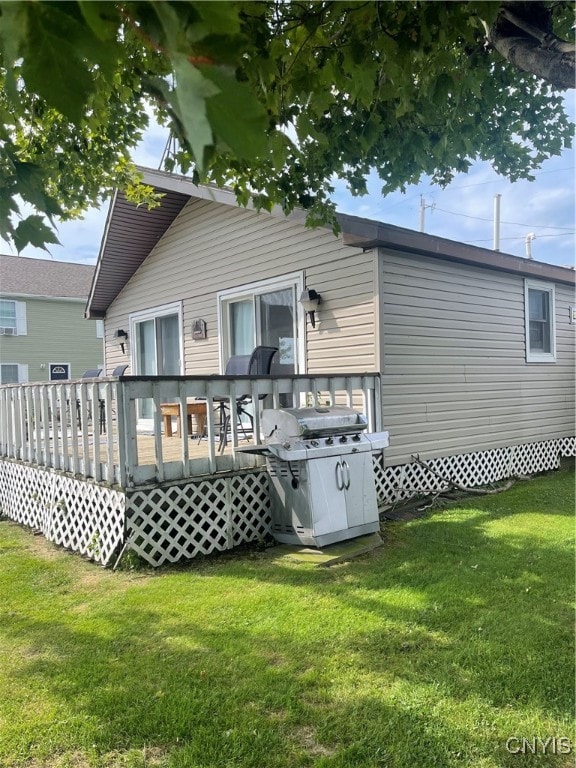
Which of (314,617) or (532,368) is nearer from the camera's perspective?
(314,617)

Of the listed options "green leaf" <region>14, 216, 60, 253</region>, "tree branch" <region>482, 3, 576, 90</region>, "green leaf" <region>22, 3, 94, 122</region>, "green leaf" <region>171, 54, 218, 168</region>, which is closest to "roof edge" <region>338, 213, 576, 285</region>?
"tree branch" <region>482, 3, 576, 90</region>

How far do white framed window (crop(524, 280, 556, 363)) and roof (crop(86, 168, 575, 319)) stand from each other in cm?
26

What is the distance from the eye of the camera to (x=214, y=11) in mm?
722

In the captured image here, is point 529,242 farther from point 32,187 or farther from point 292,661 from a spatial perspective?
point 32,187

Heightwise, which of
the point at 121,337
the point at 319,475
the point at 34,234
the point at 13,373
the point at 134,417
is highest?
the point at 121,337

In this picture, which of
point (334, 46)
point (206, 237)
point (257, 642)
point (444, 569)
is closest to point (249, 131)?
point (334, 46)

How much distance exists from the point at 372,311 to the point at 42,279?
67.4 feet

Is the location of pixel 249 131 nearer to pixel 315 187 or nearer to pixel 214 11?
pixel 214 11

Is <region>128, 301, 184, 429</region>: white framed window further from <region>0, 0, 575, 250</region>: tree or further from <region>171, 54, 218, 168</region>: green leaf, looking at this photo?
<region>171, 54, 218, 168</region>: green leaf

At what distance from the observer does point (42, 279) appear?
22547 mm

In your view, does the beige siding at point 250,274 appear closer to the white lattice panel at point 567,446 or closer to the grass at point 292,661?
the grass at point 292,661

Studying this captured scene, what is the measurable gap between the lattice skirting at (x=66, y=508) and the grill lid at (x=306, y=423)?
1.31 m

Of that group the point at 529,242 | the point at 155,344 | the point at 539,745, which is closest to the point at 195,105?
the point at 539,745

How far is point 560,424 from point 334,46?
319 inches
